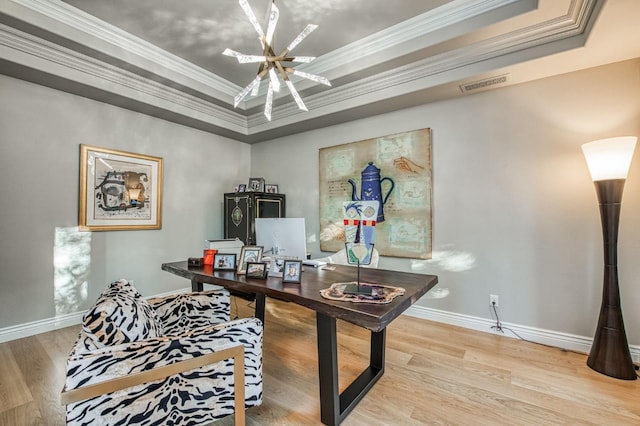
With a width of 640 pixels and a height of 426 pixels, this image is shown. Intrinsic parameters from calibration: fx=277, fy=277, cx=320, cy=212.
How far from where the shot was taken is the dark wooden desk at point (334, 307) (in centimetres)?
124

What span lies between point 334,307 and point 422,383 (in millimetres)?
1102

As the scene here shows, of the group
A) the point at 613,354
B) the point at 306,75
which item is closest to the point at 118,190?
the point at 306,75

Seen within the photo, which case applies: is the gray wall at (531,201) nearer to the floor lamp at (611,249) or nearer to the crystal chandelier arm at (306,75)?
the floor lamp at (611,249)

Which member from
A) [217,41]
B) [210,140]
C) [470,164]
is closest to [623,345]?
[470,164]

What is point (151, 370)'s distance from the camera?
3.38 feet

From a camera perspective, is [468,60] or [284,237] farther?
[468,60]

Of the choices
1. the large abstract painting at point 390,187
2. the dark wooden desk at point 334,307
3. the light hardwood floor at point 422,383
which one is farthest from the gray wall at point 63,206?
the large abstract painting at point 390,187

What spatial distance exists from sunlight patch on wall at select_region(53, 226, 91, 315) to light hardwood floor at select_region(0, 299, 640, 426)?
339mm

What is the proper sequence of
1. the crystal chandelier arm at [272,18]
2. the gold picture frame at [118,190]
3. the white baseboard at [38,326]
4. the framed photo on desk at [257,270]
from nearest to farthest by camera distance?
the crystal chandelier arm at [272,18] → the framed photo on desk at [257,270] → the white baseboard at [38,326] → the gold picture frame at [118,190]

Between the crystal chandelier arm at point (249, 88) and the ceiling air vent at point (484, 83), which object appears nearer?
the crystal chandelier arm at point (249, 88)

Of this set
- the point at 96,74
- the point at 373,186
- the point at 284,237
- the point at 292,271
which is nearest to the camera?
the point at 292,271

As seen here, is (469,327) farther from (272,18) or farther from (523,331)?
(272,18)

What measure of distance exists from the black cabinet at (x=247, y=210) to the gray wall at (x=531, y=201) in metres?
1.92

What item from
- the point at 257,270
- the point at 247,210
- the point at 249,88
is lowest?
the point at 257,270
